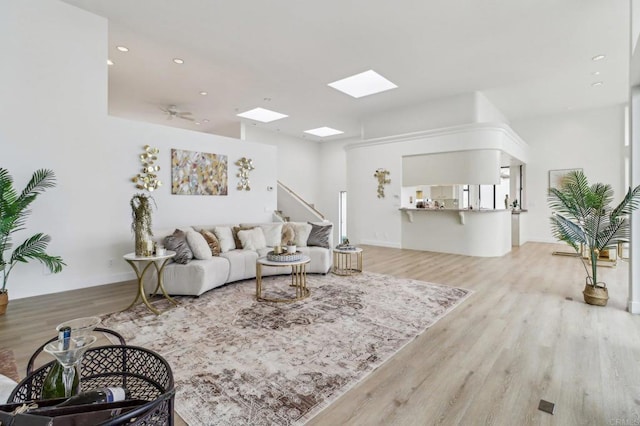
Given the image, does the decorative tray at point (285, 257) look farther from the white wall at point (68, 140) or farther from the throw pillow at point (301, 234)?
the white wall at point (68, 140)

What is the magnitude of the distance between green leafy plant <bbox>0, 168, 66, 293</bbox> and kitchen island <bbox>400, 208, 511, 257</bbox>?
7.15m

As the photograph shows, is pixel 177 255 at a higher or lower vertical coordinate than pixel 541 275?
higher

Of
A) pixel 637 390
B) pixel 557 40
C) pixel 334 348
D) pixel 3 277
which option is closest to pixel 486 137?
pixel 557 40

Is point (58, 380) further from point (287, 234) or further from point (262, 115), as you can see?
point (262, 115)

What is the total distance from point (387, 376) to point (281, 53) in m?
5.21

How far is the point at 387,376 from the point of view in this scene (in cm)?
225

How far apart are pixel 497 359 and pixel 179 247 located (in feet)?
12.9

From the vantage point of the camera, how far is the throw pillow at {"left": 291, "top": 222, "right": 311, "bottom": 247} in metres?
5.55

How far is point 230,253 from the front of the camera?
4848 millimetres

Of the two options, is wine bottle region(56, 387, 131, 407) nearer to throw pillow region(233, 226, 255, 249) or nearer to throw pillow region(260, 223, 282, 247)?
throw pillow region(233, 226, 255, 249)

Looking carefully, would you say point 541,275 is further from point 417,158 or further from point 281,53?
point 281,53

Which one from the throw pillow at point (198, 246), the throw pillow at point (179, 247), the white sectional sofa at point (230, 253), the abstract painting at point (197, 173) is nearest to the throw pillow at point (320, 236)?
the white sectional sofa at point (230, 253)

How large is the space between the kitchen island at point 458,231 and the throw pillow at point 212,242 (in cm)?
511

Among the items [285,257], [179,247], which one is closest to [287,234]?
[285,257]
